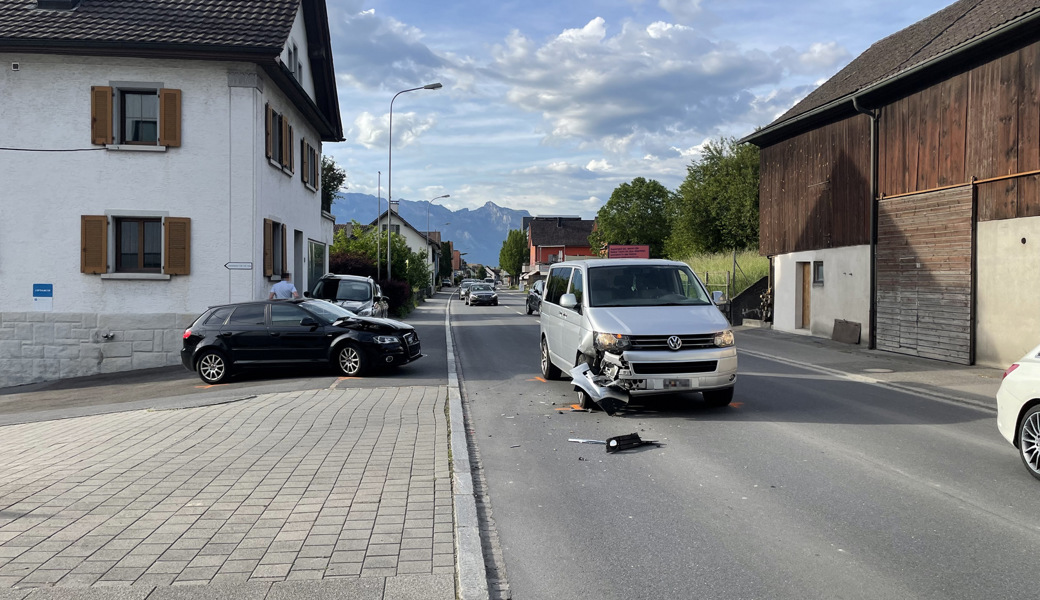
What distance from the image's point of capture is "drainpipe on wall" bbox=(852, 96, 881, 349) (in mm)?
18938

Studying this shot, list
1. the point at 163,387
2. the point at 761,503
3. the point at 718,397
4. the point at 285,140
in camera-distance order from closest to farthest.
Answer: the point at 761,503 → the point at 718,397 → the point at 163,387 → the point at 285,140

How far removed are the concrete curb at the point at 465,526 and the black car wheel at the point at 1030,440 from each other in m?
4.49

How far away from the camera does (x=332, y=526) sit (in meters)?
4.95

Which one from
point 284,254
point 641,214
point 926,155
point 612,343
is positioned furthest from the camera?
point 641,214

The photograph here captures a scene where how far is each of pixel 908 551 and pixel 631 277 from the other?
6343 millimetres

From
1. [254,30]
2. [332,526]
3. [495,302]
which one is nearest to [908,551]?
[332,526]

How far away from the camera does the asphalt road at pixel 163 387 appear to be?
11.5 m

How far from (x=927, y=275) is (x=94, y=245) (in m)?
18.1

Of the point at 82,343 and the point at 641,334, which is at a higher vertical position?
the point at 641,334

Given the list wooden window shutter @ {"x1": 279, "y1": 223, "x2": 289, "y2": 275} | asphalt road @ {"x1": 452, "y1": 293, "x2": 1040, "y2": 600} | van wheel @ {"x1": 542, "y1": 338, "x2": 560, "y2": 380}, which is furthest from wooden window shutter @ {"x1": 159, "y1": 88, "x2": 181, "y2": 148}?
asphalt road @ {"x1": 452, "y1": 293, "x2": 1040, "y2": 600}

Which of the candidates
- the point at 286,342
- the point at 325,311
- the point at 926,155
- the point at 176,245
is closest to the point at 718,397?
the point at 325,311

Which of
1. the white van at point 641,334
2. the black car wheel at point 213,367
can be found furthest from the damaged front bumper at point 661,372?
the black car wheel at point 213,367

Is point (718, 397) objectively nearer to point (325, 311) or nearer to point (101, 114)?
point (325, 311)

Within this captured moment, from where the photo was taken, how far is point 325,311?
14305mm
